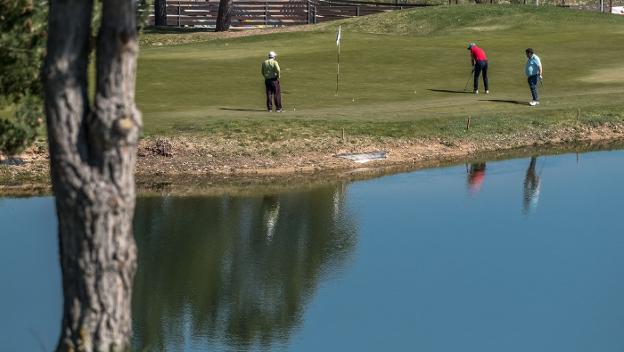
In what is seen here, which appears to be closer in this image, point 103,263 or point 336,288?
point 103,263

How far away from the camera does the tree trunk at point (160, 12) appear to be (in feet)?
230

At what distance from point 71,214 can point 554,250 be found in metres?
12.5

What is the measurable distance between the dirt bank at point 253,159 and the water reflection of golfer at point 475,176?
0.86 meters

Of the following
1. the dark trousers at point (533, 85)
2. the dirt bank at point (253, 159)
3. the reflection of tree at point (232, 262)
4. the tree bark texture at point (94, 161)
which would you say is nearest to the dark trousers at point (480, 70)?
the dark trousers at point (533, 85)

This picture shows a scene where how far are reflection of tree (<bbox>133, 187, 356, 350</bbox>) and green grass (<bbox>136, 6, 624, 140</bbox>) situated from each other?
5.55 metres

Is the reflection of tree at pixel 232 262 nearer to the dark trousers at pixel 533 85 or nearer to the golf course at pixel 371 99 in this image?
the golf course at pixel 371 99

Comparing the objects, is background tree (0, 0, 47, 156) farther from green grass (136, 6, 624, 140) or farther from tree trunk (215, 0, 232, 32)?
tree trunk (215, 0, 232, 32)

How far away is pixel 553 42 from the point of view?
49562 millimetres

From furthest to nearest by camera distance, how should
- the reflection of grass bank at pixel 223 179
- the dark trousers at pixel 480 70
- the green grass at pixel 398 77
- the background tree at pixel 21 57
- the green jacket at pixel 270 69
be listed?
1. the dark trousers at pixel 480 70
2. the green grass at pixel 398 77
3. the green jacket at pixel 270 69
4. the reflection of grass bank at pixel 223 179
5. the background tree at pixel 21 57

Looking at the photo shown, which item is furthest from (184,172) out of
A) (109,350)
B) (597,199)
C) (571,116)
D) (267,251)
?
(109,350)

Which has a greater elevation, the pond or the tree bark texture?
Answer: the tree bark texture

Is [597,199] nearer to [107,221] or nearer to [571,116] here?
[571,116]

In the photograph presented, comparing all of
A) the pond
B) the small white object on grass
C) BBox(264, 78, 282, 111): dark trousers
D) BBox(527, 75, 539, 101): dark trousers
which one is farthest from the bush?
BBox(527, 75, 539, 101): dark trousers

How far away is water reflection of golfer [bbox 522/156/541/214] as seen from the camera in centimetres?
2597
